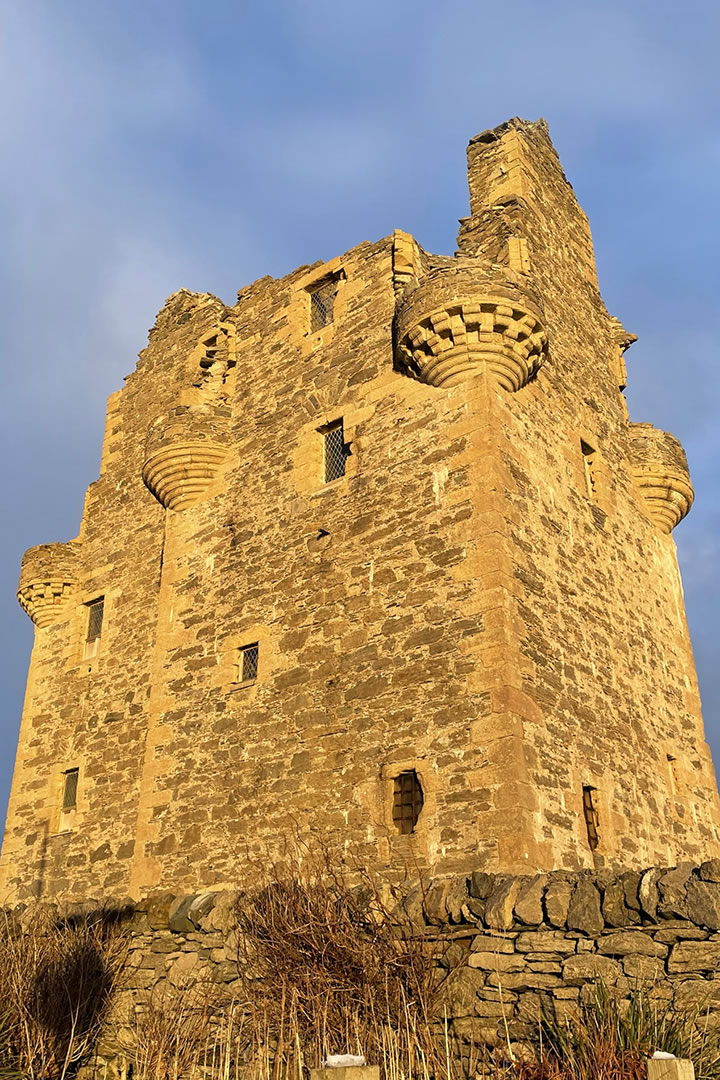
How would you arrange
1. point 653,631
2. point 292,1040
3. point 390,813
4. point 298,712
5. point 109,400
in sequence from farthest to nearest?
point 109,400 → point 653,631 → point 298,712 → point 390,813 → point 292,1040

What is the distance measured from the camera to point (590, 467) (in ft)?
39.4

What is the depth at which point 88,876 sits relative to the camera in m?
12.1

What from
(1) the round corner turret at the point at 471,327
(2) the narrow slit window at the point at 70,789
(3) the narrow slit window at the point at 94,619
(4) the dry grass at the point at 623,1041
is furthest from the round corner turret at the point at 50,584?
(4) the dry grass at the point at 623,1041

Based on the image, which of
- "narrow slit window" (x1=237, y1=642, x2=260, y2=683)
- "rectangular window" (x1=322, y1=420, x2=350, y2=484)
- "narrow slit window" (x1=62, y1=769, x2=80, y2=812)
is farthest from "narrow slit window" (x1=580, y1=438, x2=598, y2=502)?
"narrow slit window" (x1=62, y1=769, x2=80, y2=812)

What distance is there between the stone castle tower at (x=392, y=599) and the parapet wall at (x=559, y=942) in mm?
1356

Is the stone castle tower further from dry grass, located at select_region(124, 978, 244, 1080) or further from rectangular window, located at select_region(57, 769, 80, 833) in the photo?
dry grass, located at select_region(124, 978, 244, 1080)

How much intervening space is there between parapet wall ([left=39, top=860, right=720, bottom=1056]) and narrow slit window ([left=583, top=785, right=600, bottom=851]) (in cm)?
270

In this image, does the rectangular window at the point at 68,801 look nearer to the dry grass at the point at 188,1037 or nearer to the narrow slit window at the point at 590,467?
the dry grass at the point at 188,1037

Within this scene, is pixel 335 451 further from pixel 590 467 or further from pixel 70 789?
pixel 70 789

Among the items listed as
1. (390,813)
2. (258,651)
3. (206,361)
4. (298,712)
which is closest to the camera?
(390,813)

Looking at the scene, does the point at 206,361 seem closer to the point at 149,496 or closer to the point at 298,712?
the point at 149,496

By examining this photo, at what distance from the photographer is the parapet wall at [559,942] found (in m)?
5.33

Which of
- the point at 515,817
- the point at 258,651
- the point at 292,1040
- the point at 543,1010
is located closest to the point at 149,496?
the point at 258,651

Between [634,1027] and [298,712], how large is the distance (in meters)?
5.22
